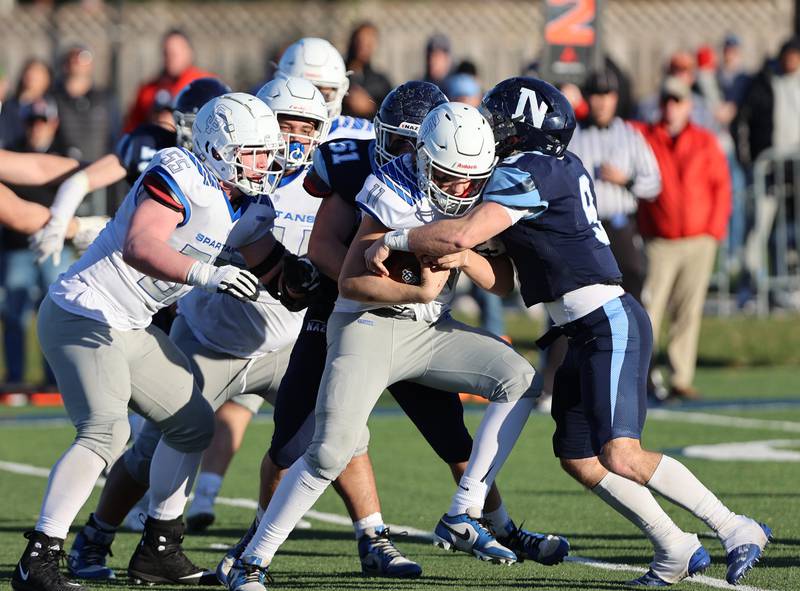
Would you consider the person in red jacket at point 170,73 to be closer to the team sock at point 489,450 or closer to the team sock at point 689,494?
the team sock at point 489,450

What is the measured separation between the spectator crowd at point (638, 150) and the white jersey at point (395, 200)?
91.8 inches

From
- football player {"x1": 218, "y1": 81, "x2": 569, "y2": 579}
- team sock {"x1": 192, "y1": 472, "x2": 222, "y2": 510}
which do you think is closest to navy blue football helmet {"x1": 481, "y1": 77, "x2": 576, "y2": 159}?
football player {"x1": 218, "y1": 81, "x2": 569, "y2": 579}

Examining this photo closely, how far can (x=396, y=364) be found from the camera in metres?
5.43

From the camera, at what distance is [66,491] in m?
5.20

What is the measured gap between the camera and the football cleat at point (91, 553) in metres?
5.78

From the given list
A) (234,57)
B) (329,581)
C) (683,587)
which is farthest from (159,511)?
(234,57)

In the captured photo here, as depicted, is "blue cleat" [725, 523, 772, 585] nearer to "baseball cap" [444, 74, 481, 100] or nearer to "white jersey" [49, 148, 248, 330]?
"white jersey" [49, 148, 248, 330]

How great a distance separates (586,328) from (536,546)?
2.65 feet

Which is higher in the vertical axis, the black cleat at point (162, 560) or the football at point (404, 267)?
the football at point (404, 267)

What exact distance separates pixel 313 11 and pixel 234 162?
54.7 feet

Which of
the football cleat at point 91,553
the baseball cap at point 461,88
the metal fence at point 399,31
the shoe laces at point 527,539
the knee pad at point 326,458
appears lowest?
the metal fence at point 399,31

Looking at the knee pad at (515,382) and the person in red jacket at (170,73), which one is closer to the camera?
the knee pad at (515,382)

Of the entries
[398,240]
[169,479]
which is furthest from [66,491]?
[398,240]

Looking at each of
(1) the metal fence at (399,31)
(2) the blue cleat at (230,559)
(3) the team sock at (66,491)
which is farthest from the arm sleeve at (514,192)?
(1) the metal fence at (399,31)
